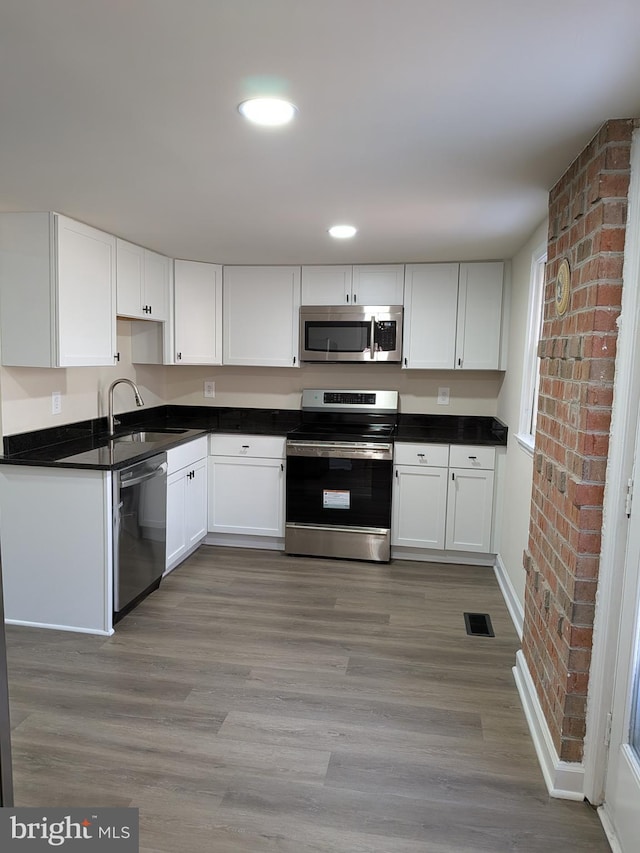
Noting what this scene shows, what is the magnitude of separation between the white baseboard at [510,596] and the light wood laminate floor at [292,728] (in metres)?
0.09

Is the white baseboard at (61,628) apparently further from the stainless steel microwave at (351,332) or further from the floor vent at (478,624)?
the stainless steel microwave at (351,332)

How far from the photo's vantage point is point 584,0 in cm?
117

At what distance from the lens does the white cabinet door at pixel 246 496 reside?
14.4 ft

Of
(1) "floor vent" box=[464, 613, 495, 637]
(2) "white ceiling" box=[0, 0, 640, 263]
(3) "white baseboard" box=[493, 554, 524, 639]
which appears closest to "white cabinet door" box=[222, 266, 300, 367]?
(2) "white ceiling" box=[0, 0, 640, 263]

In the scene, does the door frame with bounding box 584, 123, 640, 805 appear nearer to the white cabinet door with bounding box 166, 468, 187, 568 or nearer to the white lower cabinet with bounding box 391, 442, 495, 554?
the white lower cabinet with bounding box 391, 442, 495, 554

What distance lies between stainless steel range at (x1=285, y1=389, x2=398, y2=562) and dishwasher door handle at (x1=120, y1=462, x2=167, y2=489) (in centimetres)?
102

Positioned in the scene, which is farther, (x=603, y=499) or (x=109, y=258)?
(x=109, y=258)

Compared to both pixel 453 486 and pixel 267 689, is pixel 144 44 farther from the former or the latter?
pixel 453 486

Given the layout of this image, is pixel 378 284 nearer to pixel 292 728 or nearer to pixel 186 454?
pixel 186 454

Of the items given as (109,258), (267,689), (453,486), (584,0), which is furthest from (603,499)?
(109,258)

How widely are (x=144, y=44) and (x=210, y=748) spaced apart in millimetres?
2287

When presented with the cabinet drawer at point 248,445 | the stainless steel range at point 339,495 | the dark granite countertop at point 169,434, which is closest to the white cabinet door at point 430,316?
the dark granite countertop at point 169,434

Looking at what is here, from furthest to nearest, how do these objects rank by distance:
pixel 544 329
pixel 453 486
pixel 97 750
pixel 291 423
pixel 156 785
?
pixel 291 423
pixel 453 486
pixel 544 329
pixel 97 750
pixel 156 785

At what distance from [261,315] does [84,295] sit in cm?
158
